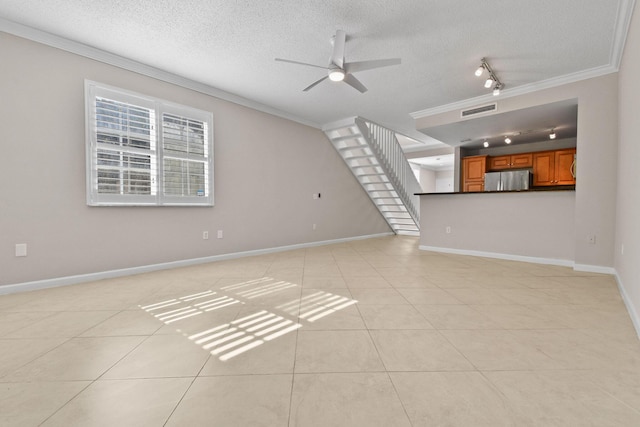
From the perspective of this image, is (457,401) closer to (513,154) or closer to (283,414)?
(283,414)

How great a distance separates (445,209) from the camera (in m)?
5.42

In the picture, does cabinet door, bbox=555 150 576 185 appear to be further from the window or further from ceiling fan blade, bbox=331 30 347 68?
the window

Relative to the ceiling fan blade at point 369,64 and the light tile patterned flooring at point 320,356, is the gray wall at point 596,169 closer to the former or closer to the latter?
the light tile patterned flooring at point 320,356

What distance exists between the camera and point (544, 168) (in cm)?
643

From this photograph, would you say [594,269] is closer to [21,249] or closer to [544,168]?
[544,168]

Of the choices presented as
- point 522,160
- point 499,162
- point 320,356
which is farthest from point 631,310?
point 499,162

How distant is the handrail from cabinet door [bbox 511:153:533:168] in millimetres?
2395

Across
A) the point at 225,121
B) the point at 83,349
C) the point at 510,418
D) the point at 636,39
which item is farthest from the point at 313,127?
the point at 510,418

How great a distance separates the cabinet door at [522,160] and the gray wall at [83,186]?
5490 millimetres

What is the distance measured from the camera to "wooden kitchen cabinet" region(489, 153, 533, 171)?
21.9 ft

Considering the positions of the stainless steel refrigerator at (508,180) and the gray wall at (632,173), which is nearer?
the gray wall at (632,173)

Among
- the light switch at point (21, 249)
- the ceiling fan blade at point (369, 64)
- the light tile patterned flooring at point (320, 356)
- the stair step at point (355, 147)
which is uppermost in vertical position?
the ceiling fan blade at point (369, 64)

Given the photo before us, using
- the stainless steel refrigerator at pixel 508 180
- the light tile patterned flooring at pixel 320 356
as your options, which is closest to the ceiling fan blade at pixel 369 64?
the light tile patterned flooring at pixel 320 356

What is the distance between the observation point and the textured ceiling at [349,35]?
2621 mm
